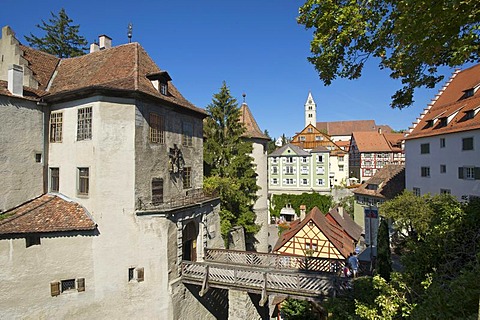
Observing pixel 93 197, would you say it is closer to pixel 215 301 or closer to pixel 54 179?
pixel 54 179

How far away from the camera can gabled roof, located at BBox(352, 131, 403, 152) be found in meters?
51.5

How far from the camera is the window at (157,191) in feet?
49.8

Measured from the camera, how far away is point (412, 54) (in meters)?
6.13

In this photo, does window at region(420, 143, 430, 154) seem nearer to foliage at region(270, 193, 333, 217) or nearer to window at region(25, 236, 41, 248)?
foliage at region(270, 193, 333, 217)

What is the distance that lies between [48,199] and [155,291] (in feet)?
24.3

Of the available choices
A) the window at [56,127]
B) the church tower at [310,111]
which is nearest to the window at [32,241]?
the window at [56,127]

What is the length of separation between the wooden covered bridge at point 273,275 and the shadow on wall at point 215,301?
2.25 meters

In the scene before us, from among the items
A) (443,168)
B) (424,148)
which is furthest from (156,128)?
(424,148)

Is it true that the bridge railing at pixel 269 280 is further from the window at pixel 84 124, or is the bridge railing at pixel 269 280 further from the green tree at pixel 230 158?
the window at pixel 84 124

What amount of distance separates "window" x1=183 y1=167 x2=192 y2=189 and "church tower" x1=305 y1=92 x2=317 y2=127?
84.9m

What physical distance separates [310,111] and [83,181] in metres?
92.4

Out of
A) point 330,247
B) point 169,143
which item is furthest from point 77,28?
point 330,247

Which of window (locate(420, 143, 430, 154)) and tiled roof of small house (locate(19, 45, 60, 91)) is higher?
tiled roof of small house (locate(19, 45, 60, 91))

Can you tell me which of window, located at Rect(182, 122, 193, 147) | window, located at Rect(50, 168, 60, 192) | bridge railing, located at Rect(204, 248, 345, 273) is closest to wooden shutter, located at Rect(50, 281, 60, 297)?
window, located at Rect(50, 168, 60, 192)
